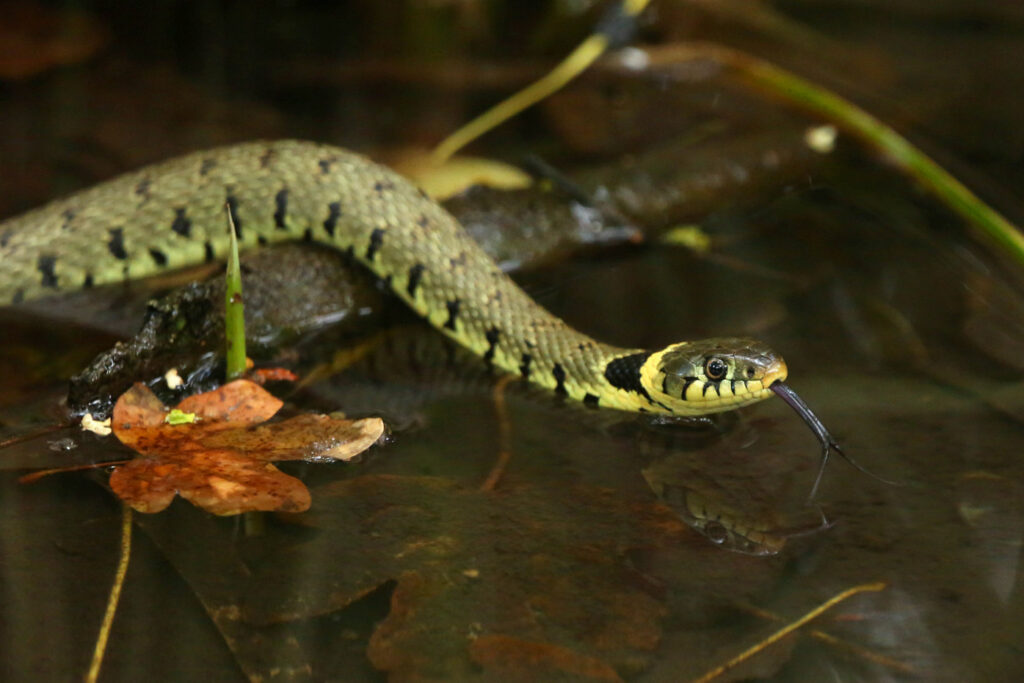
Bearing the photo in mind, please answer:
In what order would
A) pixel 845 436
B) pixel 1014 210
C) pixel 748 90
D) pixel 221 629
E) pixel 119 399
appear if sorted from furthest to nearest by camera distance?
pixel 748 90 < pixel 1014 210 < pixel 845 436 < pixel 119 399 < pixel 221 629

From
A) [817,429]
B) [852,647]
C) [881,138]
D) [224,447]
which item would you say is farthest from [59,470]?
[881,138]

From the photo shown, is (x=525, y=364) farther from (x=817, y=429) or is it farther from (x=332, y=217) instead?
(x=817, y=429)

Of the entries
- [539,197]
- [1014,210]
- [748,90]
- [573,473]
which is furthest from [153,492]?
[748,90]

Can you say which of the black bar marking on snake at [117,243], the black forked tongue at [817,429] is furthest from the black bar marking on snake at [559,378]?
the black bar marking on snake at [117,243]

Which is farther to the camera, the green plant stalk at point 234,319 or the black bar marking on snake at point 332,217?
the black bar marking on snake at point 332,217

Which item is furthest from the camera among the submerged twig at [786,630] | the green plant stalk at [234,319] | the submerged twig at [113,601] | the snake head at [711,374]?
the snake head at [711,374]

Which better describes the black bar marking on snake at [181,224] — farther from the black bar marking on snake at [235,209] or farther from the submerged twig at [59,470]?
the submerged twig at [59,470]

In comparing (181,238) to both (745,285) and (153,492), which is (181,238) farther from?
(745,285)

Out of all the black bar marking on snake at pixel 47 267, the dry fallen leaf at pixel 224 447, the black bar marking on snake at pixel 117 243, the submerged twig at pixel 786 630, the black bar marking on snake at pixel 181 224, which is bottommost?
the submerged twig at pixel 786 630
